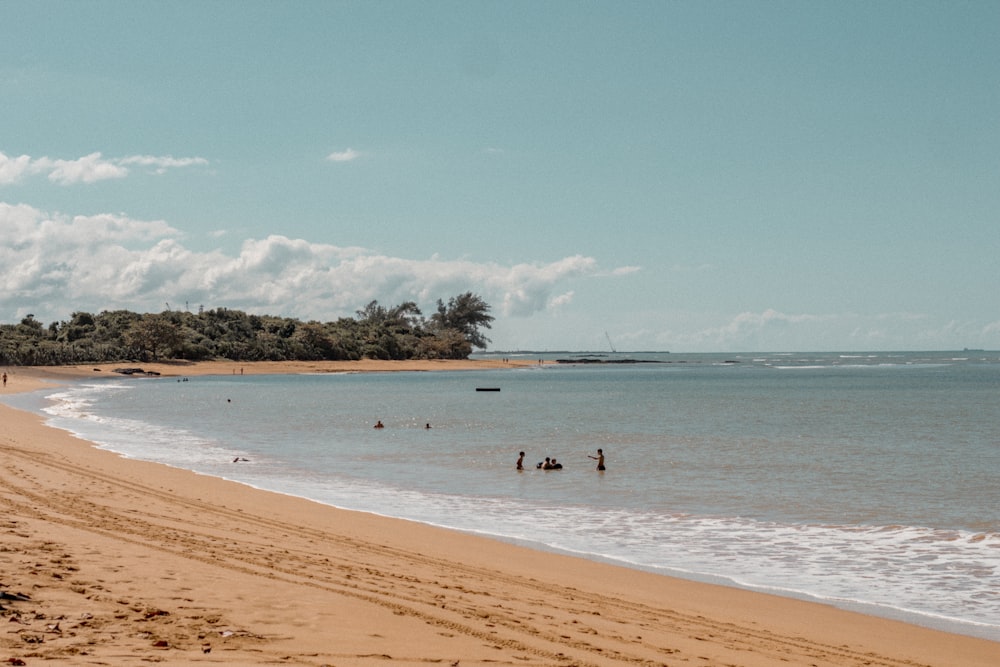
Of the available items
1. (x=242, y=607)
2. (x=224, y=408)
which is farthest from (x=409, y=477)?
(x=224, y=408)

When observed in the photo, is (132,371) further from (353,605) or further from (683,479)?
(353,605)

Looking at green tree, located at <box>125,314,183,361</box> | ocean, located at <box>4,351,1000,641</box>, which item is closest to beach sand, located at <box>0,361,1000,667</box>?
ocean, located at <box>4,351,1000,641</box>

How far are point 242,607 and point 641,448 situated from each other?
27.0m

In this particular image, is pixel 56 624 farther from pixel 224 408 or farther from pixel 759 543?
pixel 224 408

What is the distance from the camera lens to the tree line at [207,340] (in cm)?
13062

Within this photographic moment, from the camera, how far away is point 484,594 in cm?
1020

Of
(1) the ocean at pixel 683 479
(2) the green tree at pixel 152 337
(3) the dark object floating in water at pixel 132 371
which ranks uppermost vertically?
(2) the green tree at pixel 152 337

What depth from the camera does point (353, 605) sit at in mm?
8836

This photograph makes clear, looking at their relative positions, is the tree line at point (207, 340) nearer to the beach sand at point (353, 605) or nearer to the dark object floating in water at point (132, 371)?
the dark object floating in water at point (132, 371)

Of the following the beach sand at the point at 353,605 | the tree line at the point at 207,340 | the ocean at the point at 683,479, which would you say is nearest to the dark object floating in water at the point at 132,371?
the tree line at the point at 207,340

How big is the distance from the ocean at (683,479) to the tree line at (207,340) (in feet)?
268

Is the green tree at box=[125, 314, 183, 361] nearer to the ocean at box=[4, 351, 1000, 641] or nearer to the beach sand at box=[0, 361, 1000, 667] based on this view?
the ocean at box=[4, 351, 1000, 641]

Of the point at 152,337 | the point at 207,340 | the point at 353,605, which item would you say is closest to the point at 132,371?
the point at 152,337

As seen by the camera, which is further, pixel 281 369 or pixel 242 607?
→ pixel 281 369
